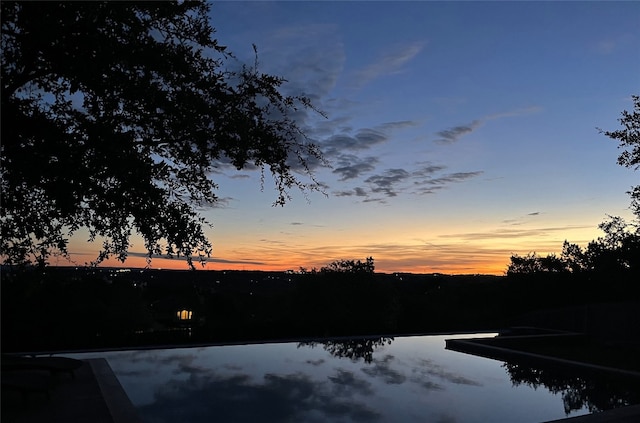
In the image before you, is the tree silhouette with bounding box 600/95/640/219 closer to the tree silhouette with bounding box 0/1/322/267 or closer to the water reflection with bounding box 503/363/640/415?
the water reflection with bounding box 503/363/640/415

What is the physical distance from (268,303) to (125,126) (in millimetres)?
57166

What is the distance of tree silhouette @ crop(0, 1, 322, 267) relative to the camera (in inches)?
226

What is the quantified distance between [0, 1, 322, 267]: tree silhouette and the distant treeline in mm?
841

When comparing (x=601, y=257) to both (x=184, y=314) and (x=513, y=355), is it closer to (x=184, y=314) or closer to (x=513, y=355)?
(x=513, y=355)

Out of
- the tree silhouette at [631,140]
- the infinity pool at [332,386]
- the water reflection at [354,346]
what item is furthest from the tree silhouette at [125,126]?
the tree silhouette at [631,140]

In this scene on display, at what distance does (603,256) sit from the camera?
37844mm

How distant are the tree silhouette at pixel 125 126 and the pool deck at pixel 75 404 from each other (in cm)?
251

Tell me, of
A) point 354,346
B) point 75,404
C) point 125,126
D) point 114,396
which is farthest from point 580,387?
point 125,126

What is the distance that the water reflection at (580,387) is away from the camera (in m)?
10.9

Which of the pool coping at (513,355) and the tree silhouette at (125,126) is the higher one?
the tree silhouette at (125,126)

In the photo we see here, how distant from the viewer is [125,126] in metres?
6.67

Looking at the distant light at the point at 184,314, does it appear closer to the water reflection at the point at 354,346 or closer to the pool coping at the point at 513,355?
→ the water reflection at the point at 354,346

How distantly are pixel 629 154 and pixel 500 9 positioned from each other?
7912mm

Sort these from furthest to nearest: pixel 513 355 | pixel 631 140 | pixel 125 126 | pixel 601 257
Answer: pixel 601 257 < pixel 631 140 < pixel 513 355 < pixel 125 126
